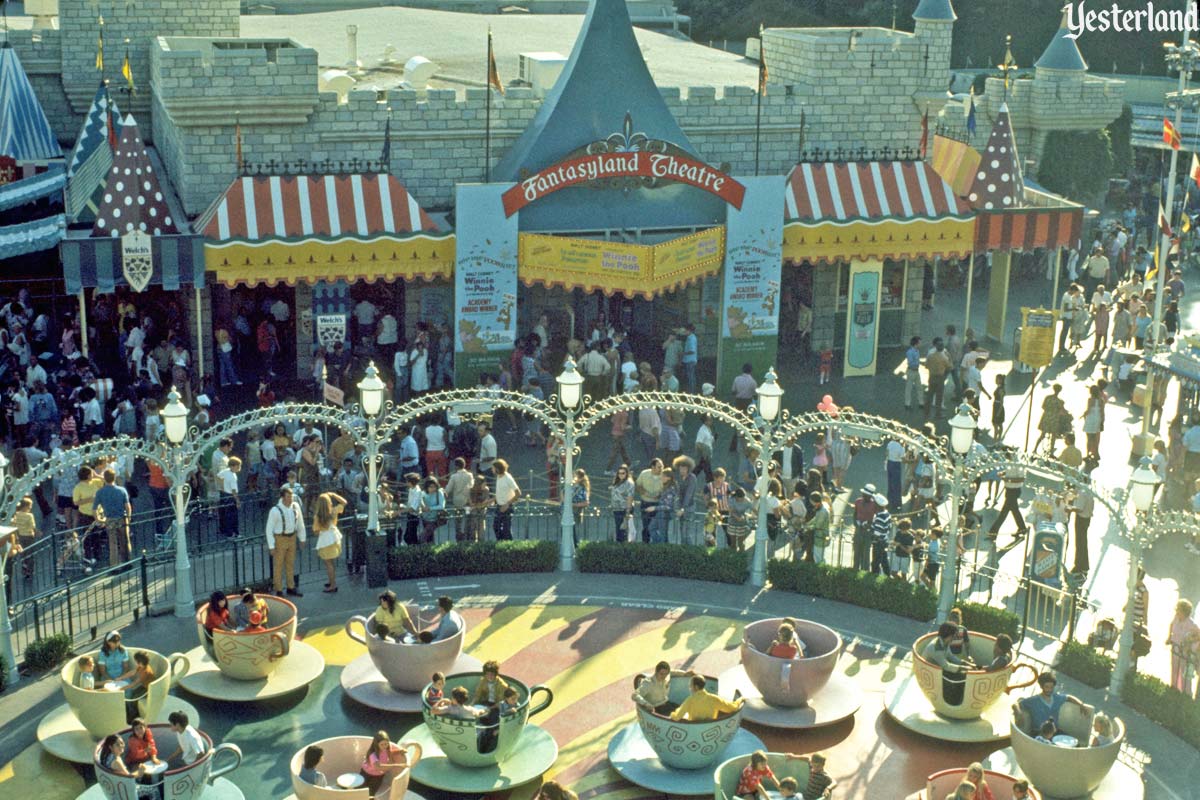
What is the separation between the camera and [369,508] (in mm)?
22297

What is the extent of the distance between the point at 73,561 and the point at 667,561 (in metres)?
7.77

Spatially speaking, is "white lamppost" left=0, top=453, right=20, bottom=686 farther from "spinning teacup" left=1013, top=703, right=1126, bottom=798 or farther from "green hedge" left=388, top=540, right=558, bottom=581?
"spinning teacup" left=1013, top=703, right=1126, bottom=798

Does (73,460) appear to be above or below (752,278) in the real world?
below

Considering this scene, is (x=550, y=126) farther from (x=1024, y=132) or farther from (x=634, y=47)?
(x=1024, y=132)

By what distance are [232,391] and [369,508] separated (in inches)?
328

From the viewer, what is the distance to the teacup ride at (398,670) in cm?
1850

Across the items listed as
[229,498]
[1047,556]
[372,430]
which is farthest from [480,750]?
[1047,556]

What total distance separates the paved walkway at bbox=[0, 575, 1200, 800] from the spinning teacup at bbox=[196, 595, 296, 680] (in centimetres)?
42

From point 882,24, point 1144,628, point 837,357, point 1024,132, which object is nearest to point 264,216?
point 837,357

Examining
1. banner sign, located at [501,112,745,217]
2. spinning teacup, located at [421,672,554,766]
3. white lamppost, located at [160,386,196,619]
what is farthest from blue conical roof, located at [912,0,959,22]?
spinning teacup, located at [421,672,554,766]

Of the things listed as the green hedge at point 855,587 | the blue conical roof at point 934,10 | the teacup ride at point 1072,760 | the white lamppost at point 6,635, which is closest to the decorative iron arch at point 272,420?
the white lamppost at point 6,635

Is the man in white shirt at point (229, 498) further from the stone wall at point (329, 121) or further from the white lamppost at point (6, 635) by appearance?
A: the stone wall at point (329, 121)

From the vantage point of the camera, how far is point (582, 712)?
18.9 meters

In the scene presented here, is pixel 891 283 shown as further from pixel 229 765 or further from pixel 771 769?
pixel 229 765
